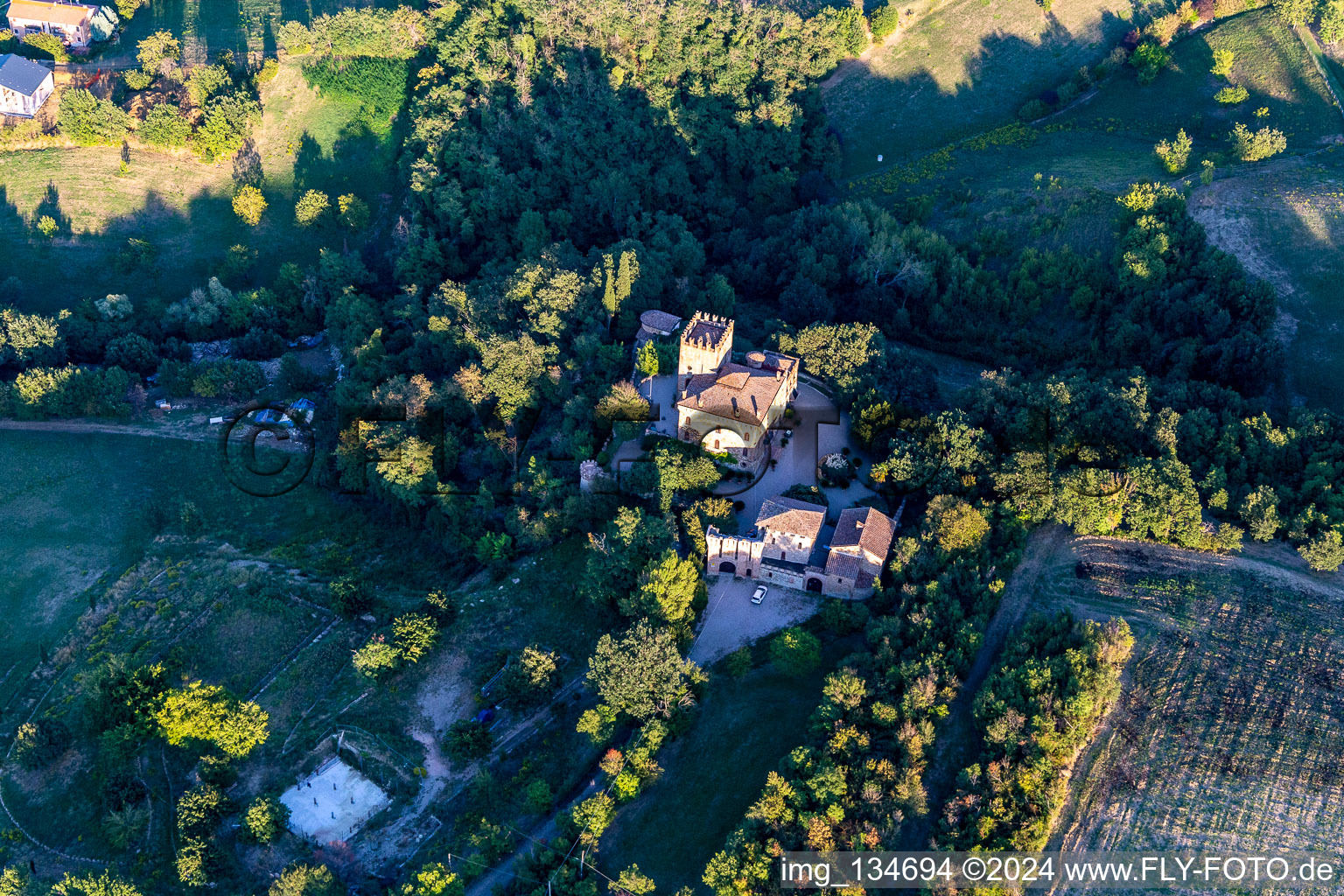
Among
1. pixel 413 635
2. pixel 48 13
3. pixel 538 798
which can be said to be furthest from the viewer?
pixel 48 13

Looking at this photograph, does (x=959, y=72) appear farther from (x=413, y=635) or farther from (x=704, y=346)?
(x=413, y=635)

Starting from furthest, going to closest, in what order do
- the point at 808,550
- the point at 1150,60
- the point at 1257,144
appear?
the point at 1150,60 → the point at 1257,144 → the point at 808,550

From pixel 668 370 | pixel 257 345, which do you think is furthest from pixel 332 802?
pixel 257 345

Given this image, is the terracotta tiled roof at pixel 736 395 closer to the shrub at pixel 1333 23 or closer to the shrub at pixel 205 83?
the shrub at pixel 1333 23

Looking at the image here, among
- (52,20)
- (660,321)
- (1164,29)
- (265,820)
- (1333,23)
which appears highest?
(1333,23)

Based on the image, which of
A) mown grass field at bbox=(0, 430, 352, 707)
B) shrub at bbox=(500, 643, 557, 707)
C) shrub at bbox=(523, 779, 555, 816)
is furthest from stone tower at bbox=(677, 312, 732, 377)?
mown grass field at bbox=(0, 430, 352, 707)

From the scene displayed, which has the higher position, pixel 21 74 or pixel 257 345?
pixel 21 74
